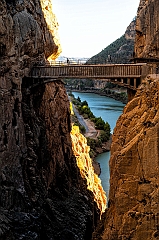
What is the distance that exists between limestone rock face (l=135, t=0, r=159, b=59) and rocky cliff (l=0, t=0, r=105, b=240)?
7613 mm

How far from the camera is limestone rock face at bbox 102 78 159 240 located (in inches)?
533

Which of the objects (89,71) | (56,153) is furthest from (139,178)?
(56,153)

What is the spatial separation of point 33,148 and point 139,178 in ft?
42.9

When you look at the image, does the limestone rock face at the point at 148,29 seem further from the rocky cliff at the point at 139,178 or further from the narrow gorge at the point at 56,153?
the rocky cliff at the point at 139,178

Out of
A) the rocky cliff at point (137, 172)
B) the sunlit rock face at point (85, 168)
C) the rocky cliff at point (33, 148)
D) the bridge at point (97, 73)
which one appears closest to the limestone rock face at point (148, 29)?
the bridge at point (97, 73)

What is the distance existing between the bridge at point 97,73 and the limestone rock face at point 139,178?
626 cm

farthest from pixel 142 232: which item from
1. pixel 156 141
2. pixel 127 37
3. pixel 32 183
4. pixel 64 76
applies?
pixel 127 37

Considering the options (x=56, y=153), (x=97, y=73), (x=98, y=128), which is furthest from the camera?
(x=98, y=128)

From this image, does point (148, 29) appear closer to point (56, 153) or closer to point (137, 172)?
point (137, 172)

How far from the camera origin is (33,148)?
26297 mm

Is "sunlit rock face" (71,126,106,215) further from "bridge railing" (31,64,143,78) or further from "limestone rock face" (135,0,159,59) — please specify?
"limestone rock face" (135,0,159,59)

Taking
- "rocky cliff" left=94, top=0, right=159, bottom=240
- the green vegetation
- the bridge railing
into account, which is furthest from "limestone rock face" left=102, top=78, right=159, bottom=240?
the green vegetation

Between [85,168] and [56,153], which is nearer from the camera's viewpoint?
[56,153]

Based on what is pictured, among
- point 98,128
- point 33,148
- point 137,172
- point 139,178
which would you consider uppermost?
point 137,172
